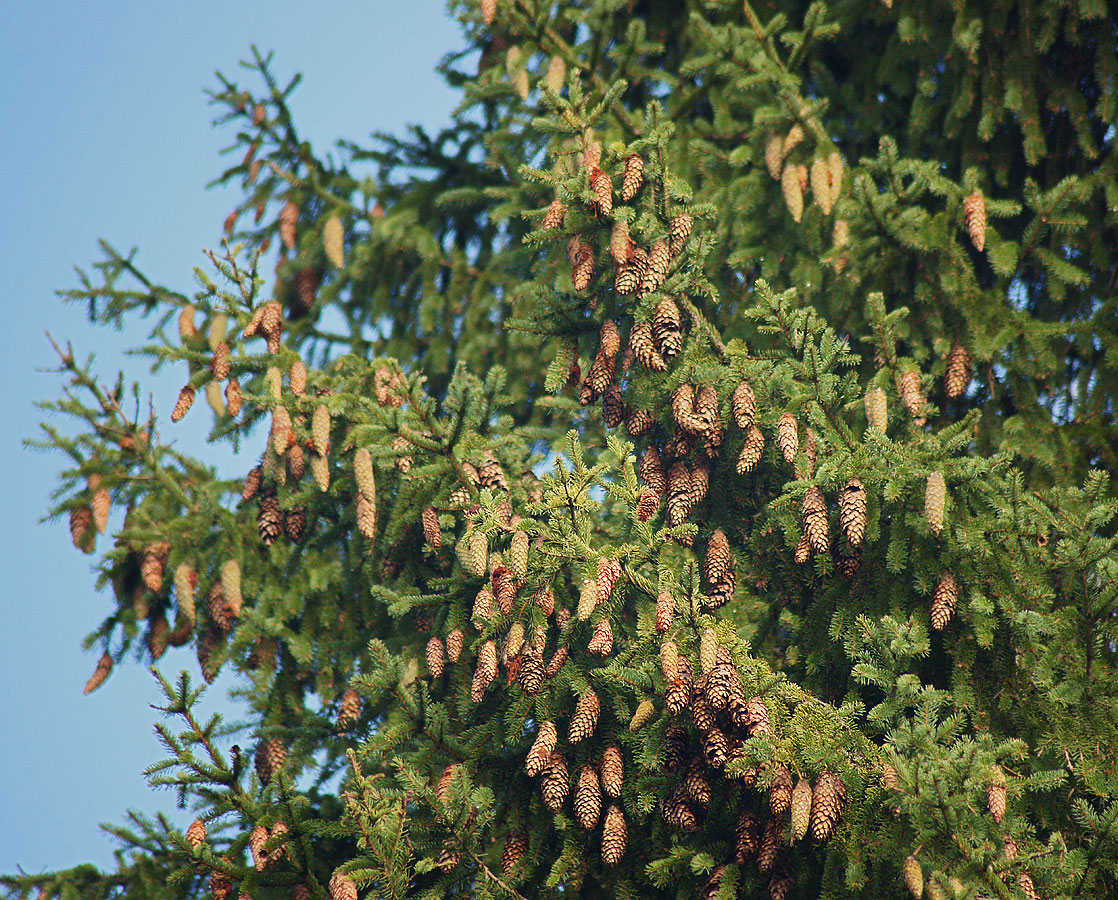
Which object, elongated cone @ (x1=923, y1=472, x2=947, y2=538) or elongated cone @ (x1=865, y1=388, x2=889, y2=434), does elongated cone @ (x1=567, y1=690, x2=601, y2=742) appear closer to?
elongated cone @ (x1=923, y1=472, x2=947, y2=538)

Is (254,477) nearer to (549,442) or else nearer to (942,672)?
(549,442)

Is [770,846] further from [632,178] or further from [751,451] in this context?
[632,178]

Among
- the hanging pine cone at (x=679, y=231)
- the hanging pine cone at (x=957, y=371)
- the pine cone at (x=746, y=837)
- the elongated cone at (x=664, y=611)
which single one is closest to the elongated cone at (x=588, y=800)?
the pine cone at (x=746, y=837)

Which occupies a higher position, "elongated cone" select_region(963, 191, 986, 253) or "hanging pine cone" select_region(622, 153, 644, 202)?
"elongated cone" select_region(963, 191, 986, 253)

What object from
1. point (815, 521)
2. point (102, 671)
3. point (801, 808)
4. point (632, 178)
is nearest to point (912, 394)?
point (815, 521)

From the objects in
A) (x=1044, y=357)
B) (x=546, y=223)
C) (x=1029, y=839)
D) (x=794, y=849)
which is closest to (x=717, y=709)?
(x=794, y=849)

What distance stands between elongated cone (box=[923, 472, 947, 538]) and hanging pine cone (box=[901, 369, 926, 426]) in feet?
1.77

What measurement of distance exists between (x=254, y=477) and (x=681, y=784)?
2.37 meters

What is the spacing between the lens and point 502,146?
6828 millimetres

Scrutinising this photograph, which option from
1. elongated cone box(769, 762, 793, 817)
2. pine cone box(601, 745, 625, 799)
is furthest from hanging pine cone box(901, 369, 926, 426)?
pine cone box(601, 745, 625, 799)

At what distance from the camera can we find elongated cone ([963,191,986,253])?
4.85 meters

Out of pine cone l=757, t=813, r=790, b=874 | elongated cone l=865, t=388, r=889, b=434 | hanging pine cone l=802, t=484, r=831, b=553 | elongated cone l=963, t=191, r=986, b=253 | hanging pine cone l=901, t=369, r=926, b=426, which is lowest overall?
pine cone l=757, t=813, r=790, b=874

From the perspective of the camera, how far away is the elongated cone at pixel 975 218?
15.9 ft

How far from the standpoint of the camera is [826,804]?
10.6 feet
